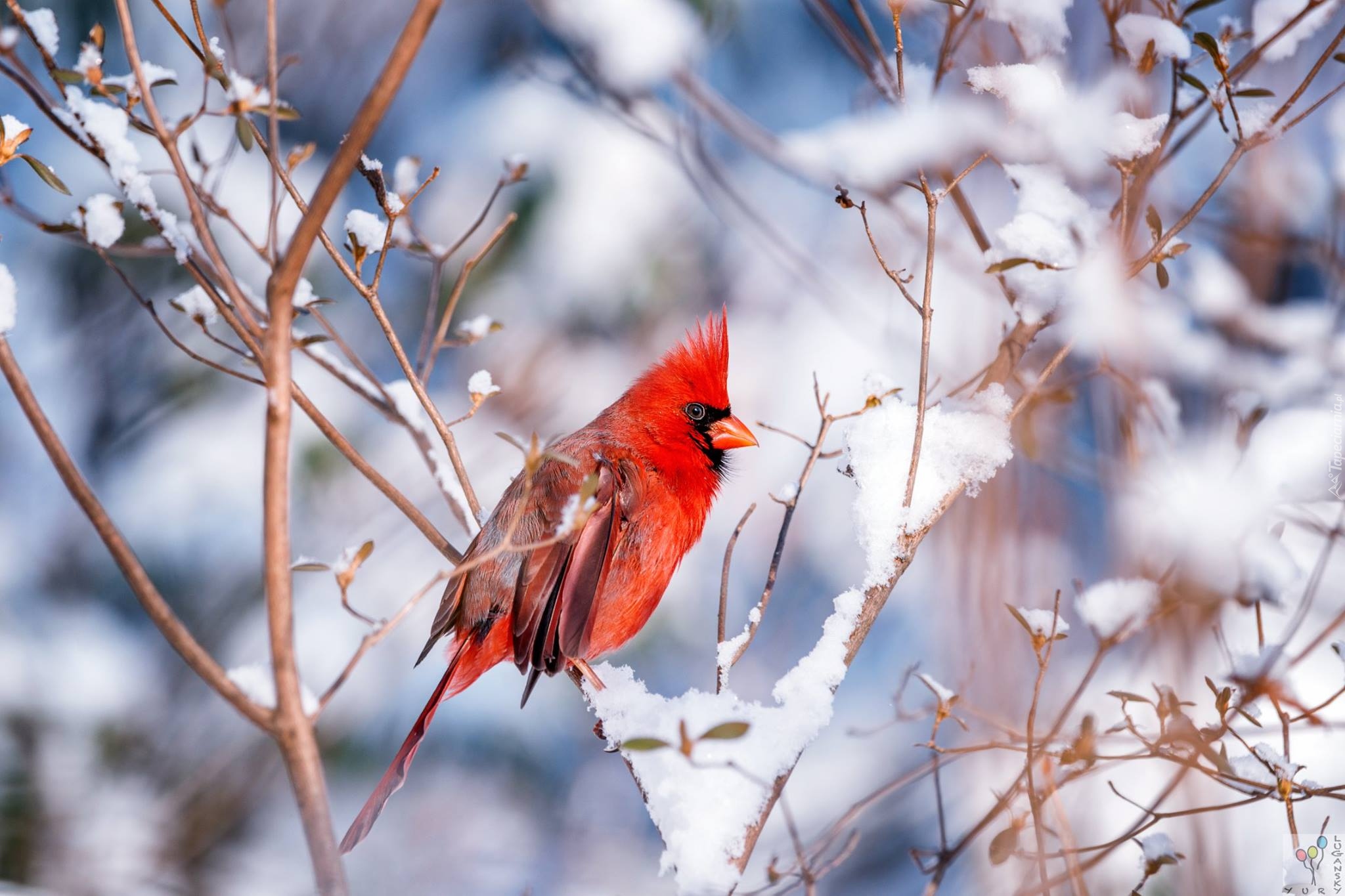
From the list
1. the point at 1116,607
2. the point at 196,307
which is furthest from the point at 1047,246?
the point at 196,307

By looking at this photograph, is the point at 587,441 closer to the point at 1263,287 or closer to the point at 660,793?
the point at 660,793

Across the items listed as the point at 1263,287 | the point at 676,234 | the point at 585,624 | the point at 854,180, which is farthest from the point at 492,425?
the point at 1263,287

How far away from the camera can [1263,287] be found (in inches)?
88.4

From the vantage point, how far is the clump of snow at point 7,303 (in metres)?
0.91

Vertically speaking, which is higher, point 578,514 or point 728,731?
point 578,514

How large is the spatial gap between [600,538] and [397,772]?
50 cm

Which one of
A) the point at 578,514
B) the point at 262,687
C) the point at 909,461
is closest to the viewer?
the point at 262,687

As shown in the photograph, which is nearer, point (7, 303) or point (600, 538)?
point (7, 303)

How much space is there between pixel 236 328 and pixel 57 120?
0.29 m

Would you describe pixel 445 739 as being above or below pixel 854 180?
below

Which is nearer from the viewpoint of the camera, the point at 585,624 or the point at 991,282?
the point at 585,624

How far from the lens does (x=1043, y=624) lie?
1.16m
